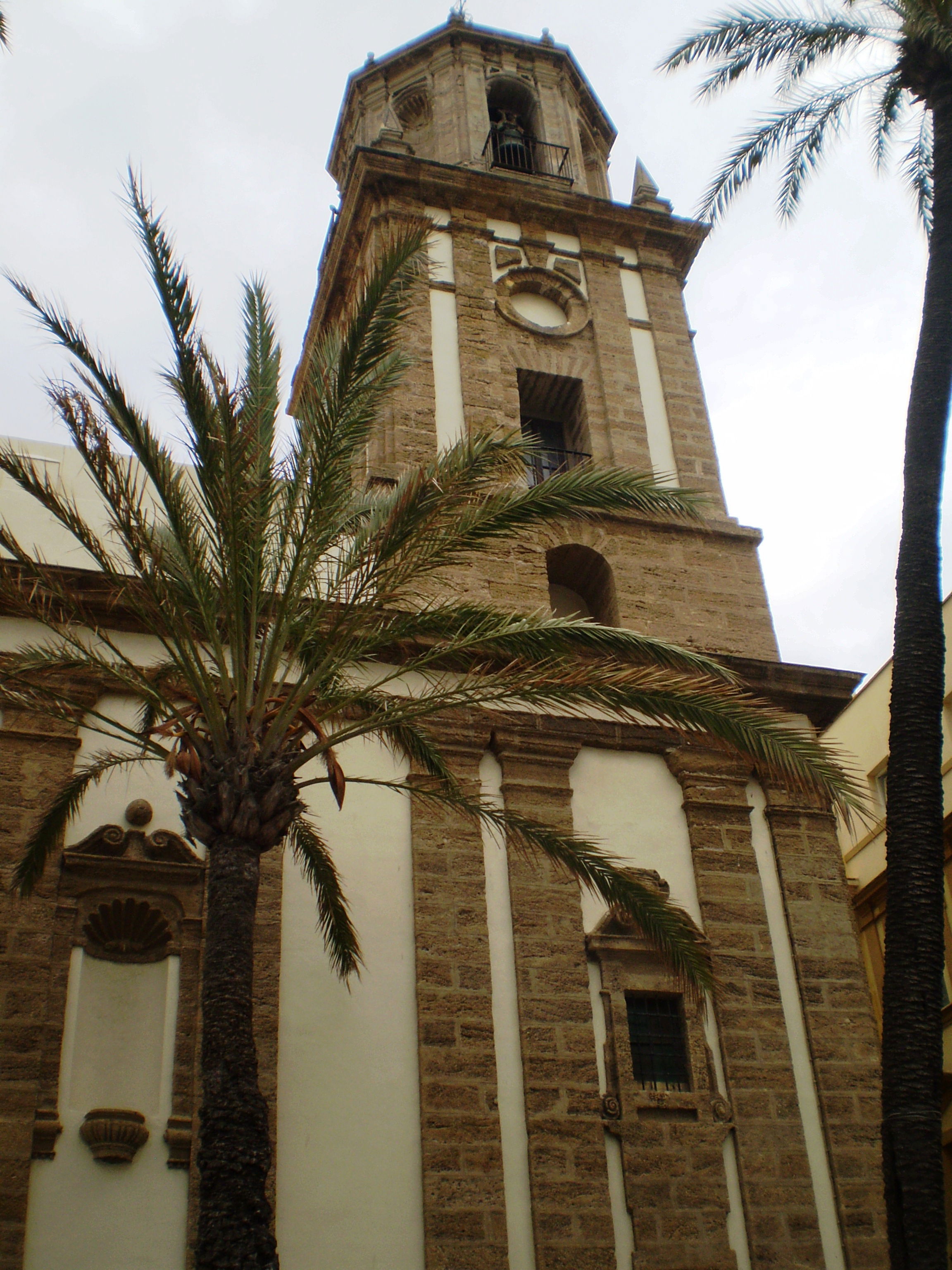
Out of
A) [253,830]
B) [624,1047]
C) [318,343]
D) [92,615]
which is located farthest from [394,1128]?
[318,343]

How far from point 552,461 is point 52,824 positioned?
936 cm

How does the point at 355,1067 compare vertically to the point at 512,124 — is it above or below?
below

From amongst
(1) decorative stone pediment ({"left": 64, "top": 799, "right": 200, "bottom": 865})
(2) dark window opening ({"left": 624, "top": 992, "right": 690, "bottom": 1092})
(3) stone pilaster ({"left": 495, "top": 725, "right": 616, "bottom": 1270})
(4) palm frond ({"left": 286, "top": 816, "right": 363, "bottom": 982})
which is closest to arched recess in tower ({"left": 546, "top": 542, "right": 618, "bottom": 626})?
(3) stone pilaster ({"left": 495, "top": 725, "right": 616, "bottom": 1270})

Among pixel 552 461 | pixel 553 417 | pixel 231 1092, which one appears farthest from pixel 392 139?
pixel 231 1092

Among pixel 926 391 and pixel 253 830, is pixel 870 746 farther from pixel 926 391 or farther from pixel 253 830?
pixel 253 830

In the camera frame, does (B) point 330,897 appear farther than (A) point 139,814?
No

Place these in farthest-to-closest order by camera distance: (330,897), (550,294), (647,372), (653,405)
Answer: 1. (550,294)
2. (647,372)
3. (653,405)
4. (330,897)

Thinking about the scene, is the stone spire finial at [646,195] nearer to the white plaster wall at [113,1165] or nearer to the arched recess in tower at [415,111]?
the arched recess in tower at [415,111]

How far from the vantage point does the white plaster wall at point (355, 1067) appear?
1078cm

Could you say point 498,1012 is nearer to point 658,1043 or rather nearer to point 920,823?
point 658,1043

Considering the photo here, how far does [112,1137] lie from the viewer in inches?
415

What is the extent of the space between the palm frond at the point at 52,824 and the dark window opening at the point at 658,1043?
17.0 ft

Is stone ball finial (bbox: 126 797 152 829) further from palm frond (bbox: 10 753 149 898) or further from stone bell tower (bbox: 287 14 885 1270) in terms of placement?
stone bell tower (bbox: 287 14 885 1270)

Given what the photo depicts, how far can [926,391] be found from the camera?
42.4ft
